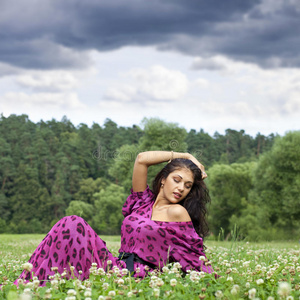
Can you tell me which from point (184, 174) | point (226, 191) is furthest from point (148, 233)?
point (226, 191)

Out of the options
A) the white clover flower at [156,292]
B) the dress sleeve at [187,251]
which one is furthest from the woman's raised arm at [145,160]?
the white clover flower at [156,292]

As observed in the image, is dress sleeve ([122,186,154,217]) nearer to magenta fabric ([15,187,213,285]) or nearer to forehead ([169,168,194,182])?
magenta fabric ([15,187,213,285])

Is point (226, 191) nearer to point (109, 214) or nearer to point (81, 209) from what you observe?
point (109, 214)

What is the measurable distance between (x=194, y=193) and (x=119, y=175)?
139 feet

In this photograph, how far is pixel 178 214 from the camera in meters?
6.42

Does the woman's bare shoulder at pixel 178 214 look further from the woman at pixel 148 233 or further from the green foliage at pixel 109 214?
the green foliage at pixel 109 214

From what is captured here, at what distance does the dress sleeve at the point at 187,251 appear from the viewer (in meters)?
6.26

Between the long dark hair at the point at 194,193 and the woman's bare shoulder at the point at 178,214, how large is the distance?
1.53 feet

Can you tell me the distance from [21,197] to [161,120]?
62.4 m

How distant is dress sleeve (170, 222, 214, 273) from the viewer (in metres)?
6.26

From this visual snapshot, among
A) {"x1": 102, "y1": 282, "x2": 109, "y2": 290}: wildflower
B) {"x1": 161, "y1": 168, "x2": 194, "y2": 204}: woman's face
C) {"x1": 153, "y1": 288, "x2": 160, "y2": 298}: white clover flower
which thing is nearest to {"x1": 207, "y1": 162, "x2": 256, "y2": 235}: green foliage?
{"x1": 161, "y1": 168, "x2": 194, "y2": 204}: woman's face

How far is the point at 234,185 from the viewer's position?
62312mm

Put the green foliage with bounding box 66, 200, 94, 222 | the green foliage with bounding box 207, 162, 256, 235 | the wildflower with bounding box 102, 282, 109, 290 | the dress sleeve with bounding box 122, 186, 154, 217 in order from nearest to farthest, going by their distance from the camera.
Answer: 1. the wildflower with bounding box 102, 282, 109, 290
2. the dress sleeve with bounding box 122, 186, 154, 217
3. the green foliage with bounding box 207, 162, 256, 235
4. the green foliage with bounding box 66, 200, 94, 222

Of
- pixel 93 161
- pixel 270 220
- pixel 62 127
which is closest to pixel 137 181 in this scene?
pixel 270 220
